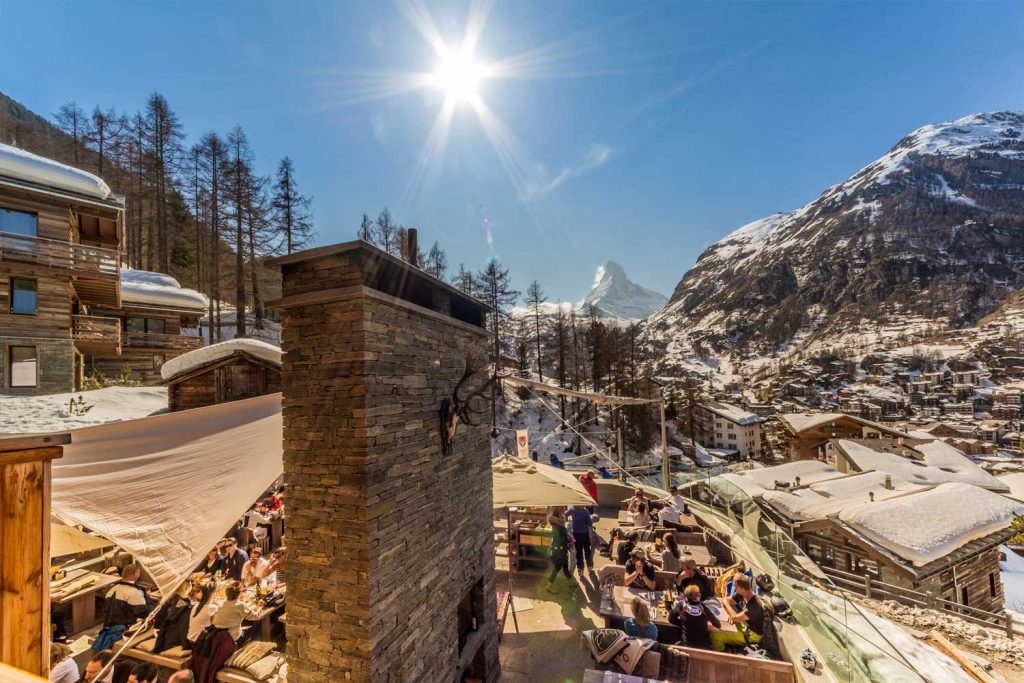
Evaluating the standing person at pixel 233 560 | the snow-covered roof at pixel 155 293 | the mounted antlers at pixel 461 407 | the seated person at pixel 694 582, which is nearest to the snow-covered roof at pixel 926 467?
the seated person at pixel 694 582

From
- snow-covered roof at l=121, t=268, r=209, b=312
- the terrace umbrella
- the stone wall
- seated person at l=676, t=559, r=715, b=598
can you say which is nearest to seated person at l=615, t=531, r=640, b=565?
seated person at l=676, t=559, r=715, b=598

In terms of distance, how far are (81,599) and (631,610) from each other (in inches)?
358

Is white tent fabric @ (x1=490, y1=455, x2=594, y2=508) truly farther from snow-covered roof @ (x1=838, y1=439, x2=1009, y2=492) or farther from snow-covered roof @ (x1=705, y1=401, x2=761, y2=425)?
snow-covered roof @ (x1=705, y1=401, x2=761, y2=425)

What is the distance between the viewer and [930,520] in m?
11.9

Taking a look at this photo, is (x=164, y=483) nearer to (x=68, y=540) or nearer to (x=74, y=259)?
(x=68, y=540)

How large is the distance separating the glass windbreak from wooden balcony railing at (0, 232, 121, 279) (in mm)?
22636

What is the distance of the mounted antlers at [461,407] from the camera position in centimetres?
454

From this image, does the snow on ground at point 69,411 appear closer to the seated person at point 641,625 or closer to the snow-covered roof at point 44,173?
the snow-covered roof at point 44,173

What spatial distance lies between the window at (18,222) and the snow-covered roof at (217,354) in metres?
10.2

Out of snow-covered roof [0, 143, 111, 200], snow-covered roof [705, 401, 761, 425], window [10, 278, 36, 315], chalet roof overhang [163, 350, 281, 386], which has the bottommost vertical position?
snow-covered roof [705, 401, 761, 425]

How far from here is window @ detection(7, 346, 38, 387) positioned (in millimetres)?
12916

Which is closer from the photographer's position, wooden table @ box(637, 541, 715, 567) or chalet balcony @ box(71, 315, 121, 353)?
wooden table @ box(637, 541, 715, 567)

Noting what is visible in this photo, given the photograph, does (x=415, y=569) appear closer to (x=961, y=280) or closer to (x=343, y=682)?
(x=343, y=682)

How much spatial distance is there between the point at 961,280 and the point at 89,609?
135255 mm
